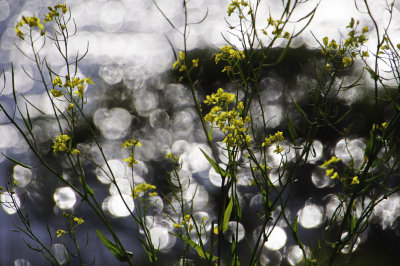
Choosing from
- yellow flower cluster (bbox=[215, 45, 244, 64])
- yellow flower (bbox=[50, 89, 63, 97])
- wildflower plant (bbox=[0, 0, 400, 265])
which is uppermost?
yellow flower cluster (bbox=[215, 45, 244, 64])

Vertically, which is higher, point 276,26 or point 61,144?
point 276,26

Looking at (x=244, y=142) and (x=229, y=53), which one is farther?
(x=229, y=53)

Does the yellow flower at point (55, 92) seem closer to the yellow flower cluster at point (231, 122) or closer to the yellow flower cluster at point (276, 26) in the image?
the yellow flower cluster at point (231, 122)

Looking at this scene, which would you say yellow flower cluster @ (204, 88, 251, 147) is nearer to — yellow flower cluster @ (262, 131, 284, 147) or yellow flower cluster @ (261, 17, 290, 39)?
yellow flower cluster @ (262, 131, 284, 147)

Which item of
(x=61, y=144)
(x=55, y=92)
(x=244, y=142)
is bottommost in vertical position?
(x=244, y=142)

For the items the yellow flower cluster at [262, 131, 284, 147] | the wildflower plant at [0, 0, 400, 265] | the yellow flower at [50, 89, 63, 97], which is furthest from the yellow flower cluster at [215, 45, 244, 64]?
the yellow flower at [50, 89, 63, 97]

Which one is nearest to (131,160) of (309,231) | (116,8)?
(309,231)

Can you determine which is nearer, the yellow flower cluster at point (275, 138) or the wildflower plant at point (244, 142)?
the wildflower plant at point (244, 142)

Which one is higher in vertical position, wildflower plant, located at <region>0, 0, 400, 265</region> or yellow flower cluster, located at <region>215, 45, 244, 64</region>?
yellow flower cluster, located at <region>215, 45, 244, 64</region>

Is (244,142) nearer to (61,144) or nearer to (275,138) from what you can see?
(275,138)

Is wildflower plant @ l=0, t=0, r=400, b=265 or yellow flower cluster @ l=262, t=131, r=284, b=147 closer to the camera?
wildflower plant @ l=0, t=0, r=400, b=265

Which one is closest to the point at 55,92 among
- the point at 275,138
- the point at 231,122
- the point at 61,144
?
the point at 61,144

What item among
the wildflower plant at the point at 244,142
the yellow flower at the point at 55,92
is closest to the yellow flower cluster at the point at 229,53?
the wildflower plant at the point at 244,142

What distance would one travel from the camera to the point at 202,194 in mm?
3508
